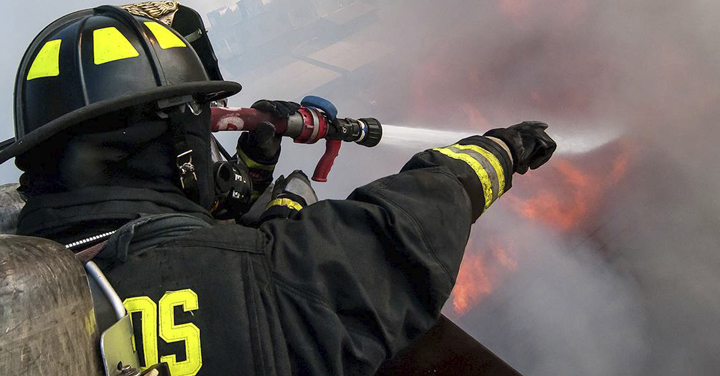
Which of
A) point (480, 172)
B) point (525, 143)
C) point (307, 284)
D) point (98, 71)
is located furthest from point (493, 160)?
point (98, 71)

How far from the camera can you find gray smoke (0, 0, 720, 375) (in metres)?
2.42

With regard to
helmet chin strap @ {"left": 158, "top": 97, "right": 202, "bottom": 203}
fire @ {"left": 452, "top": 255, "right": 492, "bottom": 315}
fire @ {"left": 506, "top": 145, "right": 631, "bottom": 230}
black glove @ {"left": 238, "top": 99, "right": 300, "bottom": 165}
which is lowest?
fire @ {"left": 452, "top": 255, "right": 492, "bottom": 315}

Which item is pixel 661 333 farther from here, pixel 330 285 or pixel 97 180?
pixel 97 180

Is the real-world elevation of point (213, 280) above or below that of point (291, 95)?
above

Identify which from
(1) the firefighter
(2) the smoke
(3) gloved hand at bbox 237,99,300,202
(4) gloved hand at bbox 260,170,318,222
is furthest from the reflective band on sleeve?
(2) the smoke

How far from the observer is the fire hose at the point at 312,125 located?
77.7 inches

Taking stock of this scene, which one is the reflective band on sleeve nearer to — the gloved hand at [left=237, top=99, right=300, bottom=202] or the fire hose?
the gloved hand at [left=237, top=99, right=300, bottom=202]

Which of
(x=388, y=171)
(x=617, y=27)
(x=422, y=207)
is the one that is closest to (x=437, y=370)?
(x=422, y=207)

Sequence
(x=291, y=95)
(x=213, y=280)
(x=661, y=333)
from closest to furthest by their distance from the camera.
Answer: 1. (x=213, y=280)
2. (x=661, y=333)
3. (x=291, y=95)

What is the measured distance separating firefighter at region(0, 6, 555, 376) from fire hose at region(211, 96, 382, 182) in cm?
67

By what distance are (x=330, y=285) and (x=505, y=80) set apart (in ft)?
13.9

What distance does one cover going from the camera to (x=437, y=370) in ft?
4.91

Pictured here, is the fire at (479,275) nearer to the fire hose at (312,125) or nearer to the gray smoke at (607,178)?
the gray smoke at (607,178)

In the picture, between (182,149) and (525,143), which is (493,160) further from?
(182,149)
